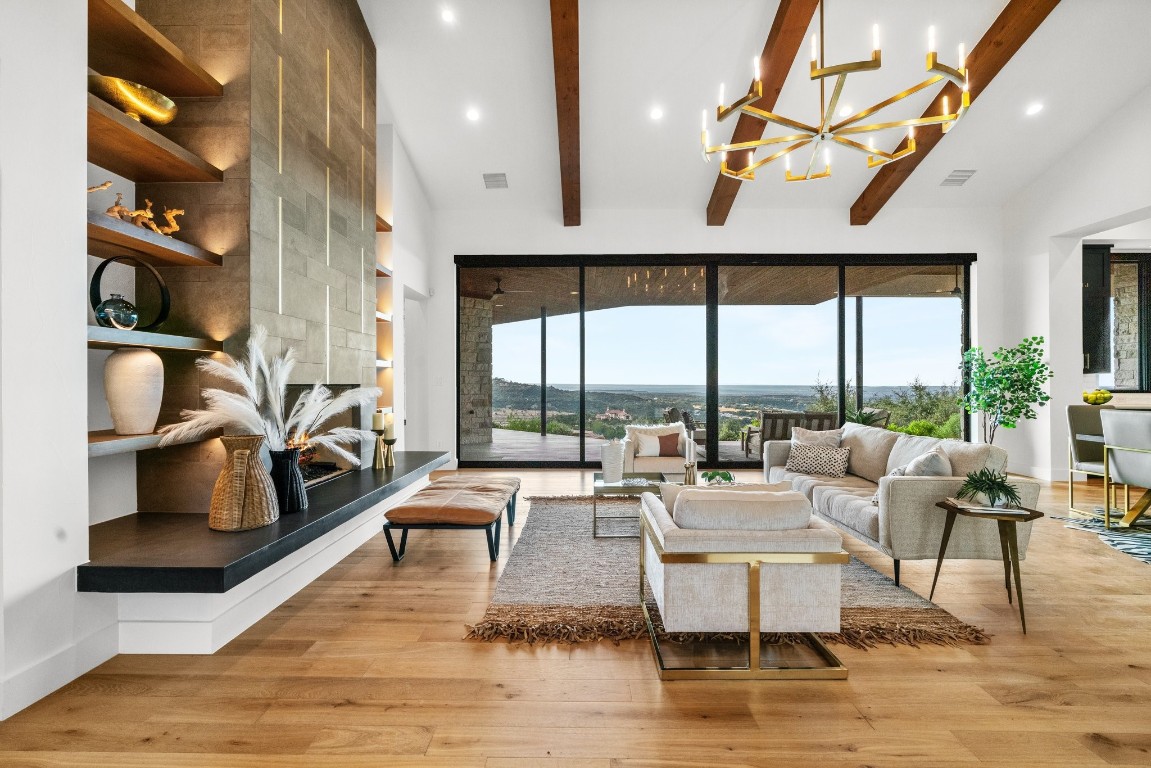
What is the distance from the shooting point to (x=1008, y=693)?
231cm

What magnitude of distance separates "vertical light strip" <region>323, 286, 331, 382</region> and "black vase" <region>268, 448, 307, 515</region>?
1145mm

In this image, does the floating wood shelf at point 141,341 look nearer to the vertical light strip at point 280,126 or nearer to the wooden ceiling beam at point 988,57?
the vertical light strip at point 280,126

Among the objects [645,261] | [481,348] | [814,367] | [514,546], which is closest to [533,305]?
[481,348]

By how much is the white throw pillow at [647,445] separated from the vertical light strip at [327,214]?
3.21 metres

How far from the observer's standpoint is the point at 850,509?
12.7 ft

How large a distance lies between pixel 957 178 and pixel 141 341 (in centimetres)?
807

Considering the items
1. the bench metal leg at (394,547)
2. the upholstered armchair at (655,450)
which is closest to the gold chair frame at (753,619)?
the bench metal leg at (394,547)

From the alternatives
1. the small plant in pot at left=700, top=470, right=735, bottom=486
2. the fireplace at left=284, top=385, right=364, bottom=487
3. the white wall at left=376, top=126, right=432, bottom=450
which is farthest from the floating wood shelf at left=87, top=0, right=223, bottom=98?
the small plant in pot at left=700, top=470, right=735, bottom=486

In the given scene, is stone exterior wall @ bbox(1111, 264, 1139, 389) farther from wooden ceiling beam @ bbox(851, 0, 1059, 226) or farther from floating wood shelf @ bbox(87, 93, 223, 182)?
floating wood shelf @ bbox(87, 93, 223, 182)

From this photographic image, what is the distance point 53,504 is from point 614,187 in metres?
6.29

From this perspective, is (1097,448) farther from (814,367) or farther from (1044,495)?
(814,367)

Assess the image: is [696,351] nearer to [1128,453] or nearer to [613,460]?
[613,460]

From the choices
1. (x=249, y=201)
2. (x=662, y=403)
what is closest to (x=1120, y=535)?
(x=662, y=403)

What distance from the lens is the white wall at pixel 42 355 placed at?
2.09 meters
